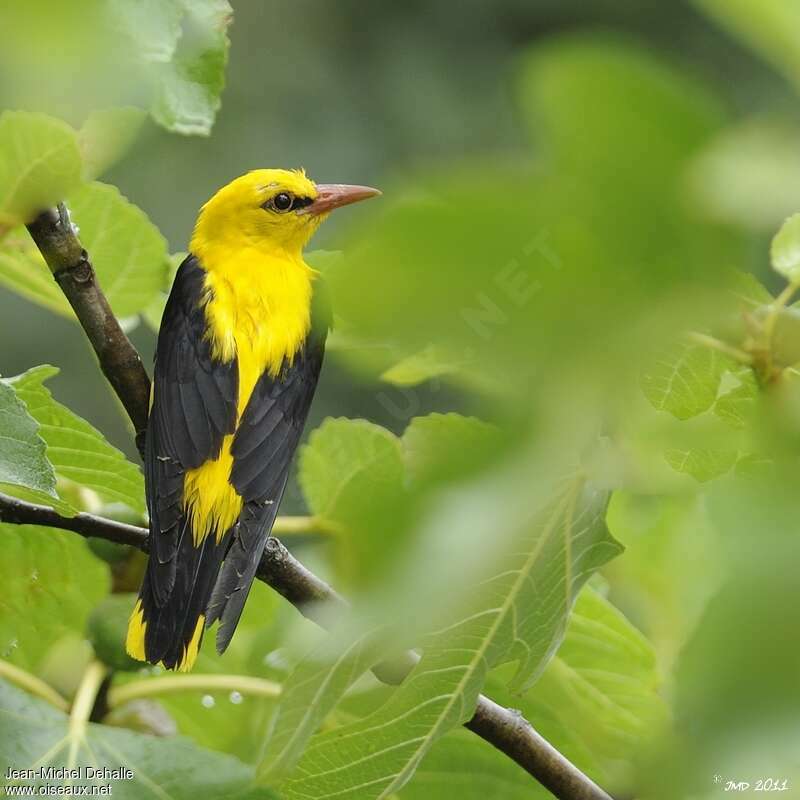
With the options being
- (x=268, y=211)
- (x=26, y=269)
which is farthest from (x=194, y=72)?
(x=268, y=211)

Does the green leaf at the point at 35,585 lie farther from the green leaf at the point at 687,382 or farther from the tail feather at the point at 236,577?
the green leaf at the point at 687,382

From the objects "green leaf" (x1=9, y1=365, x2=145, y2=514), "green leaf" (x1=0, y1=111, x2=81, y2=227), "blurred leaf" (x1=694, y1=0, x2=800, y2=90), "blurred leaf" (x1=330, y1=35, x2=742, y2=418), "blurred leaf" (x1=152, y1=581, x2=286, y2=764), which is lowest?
"blurred leaf" (x1=152, y1=581, x2=286, y2=764)

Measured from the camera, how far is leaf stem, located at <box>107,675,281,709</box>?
1.60 meters

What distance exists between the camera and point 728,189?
0.31 metres

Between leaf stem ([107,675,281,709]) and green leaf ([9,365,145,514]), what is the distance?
302mm

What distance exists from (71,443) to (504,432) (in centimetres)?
123

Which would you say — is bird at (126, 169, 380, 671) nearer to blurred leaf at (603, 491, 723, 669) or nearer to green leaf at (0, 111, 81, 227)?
green leaf at (0, 111, 81, 227)

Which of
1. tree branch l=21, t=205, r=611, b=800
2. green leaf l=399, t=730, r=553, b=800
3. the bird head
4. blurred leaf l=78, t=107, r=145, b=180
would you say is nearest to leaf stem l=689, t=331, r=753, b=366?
tree branch l=21, t=205, r=611, b=800

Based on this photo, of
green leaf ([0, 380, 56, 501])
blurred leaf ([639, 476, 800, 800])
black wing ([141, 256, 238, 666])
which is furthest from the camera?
black wing ([141, 256, 238, 666])

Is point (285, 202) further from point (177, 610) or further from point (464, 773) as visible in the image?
point (464, 773)

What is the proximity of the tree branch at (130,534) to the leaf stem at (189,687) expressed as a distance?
0.17 meters

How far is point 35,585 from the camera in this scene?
5.32 ft

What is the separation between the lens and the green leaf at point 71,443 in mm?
1463

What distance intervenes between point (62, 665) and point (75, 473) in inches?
22.0
